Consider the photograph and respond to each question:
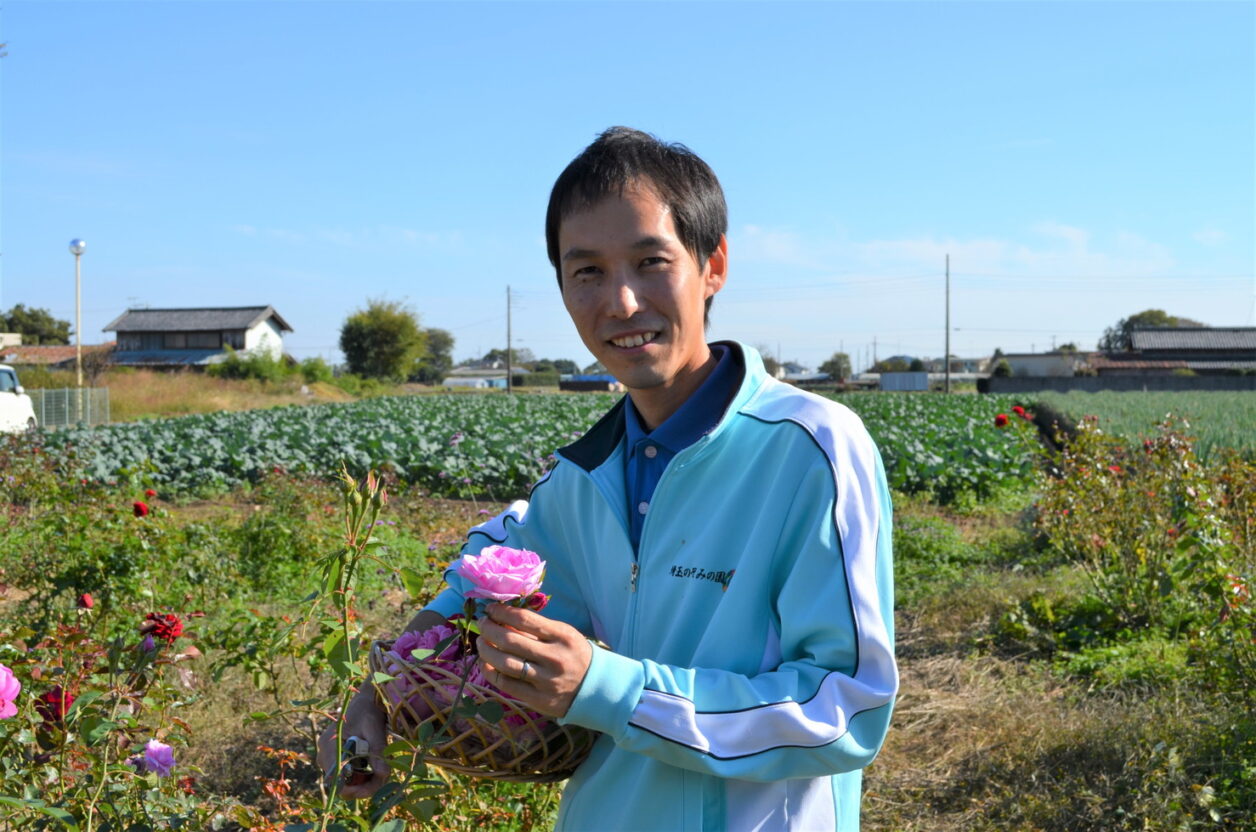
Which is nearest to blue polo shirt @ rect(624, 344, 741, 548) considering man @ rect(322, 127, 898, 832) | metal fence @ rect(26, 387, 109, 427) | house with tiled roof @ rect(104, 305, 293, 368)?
man @ rect(322, 127, 898, 832)

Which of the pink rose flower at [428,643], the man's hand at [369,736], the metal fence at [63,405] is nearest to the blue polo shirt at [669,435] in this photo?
the pink rose flower at [428,643]

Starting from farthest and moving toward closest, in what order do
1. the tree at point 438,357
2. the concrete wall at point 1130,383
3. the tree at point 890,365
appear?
1. the tree at point 890,365
2. the tree at point 438,357
3. the concrete wall at point 1130,383

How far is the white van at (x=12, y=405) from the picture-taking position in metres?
15.2

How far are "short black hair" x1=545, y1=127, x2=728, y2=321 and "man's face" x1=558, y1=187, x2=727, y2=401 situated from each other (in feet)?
0.06

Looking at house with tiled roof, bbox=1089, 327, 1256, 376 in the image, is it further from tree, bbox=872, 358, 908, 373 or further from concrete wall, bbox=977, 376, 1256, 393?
tree, bbox=872, 358, 908, 373

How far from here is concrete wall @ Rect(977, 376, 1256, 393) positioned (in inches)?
1462

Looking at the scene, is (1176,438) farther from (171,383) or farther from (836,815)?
(171,383)

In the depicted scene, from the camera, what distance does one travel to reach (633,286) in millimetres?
1446

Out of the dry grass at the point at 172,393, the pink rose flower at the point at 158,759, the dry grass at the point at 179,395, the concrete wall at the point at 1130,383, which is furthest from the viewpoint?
the concrete wall at the point at 1130,383

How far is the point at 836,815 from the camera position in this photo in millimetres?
1346

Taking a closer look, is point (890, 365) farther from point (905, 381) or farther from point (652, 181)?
point (652, 181)

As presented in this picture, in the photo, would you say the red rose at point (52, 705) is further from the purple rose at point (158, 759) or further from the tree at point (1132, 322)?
the tree at point (1132, 322)

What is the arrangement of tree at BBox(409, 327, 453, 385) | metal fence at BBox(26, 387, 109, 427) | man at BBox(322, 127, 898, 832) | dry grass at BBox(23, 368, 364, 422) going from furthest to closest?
tree at BBox(409, 327, 453, 385) < dry grass at BBox(23, 368, 364, 422) < metal fence at BBox(26, 387, 109, 427) < man at BBox(322, 127, 898, 832)

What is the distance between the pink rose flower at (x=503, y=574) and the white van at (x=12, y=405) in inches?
628
